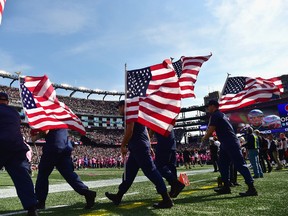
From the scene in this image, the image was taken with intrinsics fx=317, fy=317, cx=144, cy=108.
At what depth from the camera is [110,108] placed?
275ft

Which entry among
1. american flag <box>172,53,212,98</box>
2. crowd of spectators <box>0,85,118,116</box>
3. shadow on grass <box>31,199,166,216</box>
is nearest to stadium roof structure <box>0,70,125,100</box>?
crowd of spectators <box>0,85,118,116</box>

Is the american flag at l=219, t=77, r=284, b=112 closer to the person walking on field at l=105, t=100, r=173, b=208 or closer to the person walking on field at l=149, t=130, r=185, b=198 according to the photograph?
the person walking on field at l=149, t=130, r=185, b=198

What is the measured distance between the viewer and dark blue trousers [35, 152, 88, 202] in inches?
212

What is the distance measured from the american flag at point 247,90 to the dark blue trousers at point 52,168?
640 cm

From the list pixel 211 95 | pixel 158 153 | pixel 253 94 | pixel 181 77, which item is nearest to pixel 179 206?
pixel 158 153

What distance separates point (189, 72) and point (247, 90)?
7.04ft

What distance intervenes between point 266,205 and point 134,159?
2.25 metres

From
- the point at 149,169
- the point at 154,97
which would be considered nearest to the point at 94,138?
the point at 154,97

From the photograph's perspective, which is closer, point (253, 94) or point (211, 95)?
point (253, 94)

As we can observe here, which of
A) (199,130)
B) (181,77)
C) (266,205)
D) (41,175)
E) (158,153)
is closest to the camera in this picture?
(266,205)

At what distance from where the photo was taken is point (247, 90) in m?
10.8

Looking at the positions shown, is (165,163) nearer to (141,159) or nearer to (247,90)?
(141,159)

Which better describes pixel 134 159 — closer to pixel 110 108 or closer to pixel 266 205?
pixel 266 205

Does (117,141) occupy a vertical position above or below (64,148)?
above
